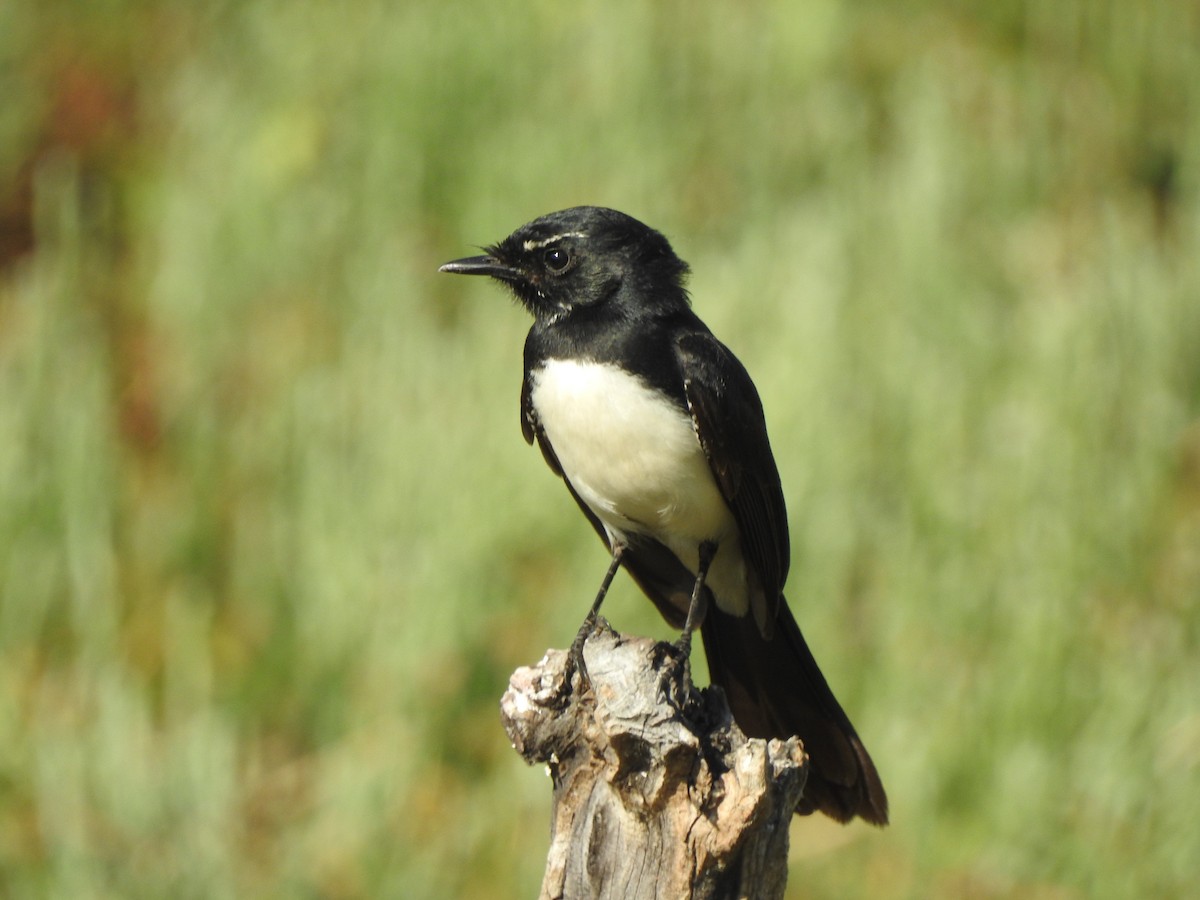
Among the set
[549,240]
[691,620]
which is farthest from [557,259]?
[691,620]

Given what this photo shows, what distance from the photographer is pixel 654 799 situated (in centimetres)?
246

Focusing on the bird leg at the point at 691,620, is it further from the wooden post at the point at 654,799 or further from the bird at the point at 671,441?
the wooden post at the point at 654,799

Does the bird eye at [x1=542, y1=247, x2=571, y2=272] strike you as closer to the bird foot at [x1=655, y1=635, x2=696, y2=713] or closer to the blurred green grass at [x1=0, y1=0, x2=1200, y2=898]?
the bird foot at [x1=655, y1=635, x2=696, y2=713]

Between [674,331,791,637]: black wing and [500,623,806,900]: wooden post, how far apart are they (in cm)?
85

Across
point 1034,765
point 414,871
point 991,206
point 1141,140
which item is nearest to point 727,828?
point 414,871

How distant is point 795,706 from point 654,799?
42.2 inches

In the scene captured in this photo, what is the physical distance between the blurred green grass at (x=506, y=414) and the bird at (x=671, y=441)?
1525mm

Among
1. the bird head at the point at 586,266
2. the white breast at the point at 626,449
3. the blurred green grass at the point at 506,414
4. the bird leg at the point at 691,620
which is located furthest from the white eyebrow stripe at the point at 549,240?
the blurred green grass at the point at 506,414

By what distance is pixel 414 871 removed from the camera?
180 inches

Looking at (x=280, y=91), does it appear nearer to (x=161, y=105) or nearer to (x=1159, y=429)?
(x=161, y=105)

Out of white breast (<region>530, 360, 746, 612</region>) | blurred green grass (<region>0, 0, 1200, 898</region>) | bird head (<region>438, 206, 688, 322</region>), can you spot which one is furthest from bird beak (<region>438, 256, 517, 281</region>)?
blurred green grass (<region>0, 0, 1200, 898</region>)

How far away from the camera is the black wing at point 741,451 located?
329cm

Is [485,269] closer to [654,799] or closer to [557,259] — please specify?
[557,259]

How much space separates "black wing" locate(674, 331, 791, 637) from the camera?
3.29 meters
